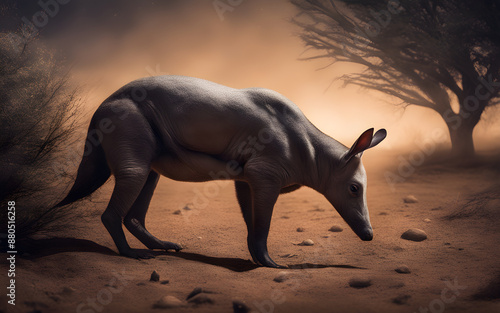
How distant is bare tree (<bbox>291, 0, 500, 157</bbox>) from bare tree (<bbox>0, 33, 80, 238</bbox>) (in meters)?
7.92

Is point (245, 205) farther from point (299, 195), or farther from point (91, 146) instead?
point (299, 195)

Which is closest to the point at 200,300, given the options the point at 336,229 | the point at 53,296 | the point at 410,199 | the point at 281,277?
the point at 281,277

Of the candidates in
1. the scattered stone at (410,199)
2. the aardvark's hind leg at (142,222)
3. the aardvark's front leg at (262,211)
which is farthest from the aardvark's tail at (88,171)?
the scattered stone at (410,199)

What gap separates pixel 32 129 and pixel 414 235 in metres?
4.48

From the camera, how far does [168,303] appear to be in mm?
3059

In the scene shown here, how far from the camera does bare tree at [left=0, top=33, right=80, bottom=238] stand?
13.4ft

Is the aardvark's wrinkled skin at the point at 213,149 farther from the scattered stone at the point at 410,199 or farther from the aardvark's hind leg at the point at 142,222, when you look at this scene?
the scattered stone at the point at 410,199

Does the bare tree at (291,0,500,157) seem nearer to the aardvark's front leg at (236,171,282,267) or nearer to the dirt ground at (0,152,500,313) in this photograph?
the dirt ground at (0,152,500,313)

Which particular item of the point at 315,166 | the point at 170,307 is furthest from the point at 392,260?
the point at 170,307

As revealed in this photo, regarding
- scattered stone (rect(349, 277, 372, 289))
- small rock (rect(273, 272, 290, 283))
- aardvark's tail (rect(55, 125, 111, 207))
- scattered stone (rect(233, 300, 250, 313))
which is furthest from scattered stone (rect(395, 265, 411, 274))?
aardvark's tail (rect(55, 125, 111, 207))

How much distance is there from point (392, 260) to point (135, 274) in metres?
2.64

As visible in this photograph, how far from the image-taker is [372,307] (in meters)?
3.19

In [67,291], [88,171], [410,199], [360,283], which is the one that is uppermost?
[88,171]

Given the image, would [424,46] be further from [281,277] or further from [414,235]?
[281,277]
